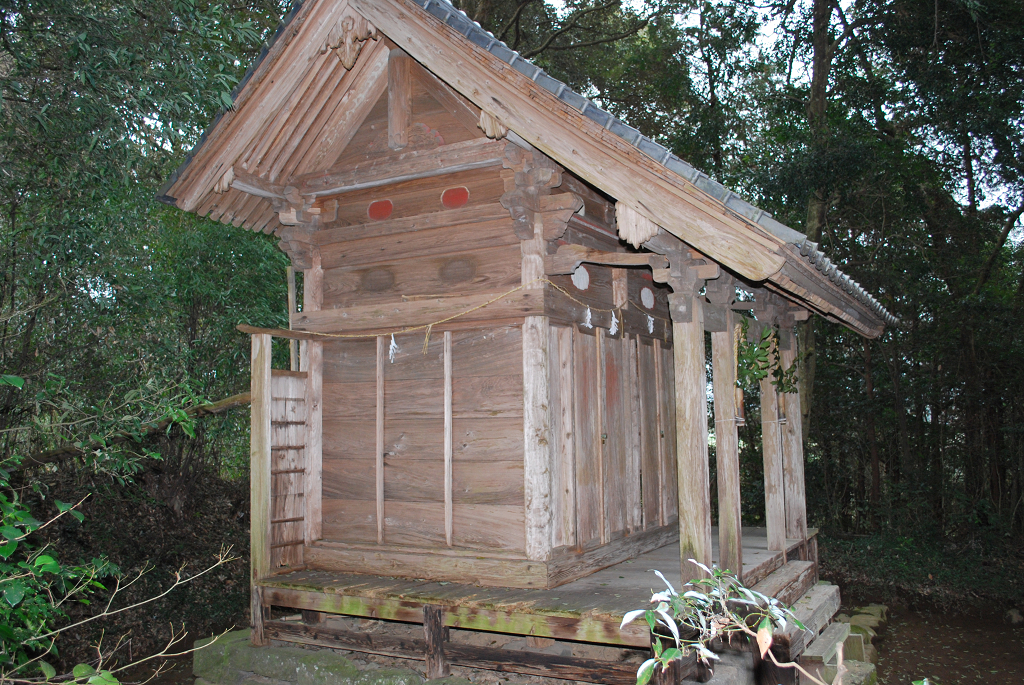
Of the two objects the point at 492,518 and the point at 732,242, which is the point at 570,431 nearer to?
the point at 492,518

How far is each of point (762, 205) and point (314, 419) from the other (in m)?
10.1

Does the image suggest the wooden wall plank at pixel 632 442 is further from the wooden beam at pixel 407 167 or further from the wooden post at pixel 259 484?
the wooden post at pixel 259 484

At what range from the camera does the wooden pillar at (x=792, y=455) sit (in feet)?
24.5

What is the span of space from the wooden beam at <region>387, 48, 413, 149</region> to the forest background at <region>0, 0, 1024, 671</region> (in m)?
1.21

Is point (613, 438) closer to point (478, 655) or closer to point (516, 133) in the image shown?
point (478, 655)

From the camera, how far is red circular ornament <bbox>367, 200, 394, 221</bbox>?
6719 millimetres

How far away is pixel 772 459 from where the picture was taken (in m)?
6.91

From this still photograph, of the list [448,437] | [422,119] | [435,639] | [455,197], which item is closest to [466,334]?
[448,437]

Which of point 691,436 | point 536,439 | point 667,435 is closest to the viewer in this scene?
point 691,436

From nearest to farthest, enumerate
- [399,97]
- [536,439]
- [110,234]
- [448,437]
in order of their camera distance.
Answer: [536,439], [448,437], [399,97], [110,234]

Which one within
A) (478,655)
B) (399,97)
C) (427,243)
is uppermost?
(399,97)

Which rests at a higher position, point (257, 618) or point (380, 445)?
point (380, 445)

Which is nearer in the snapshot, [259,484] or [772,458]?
[259,484]

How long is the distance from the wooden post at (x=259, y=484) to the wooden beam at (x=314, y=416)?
0.46m
